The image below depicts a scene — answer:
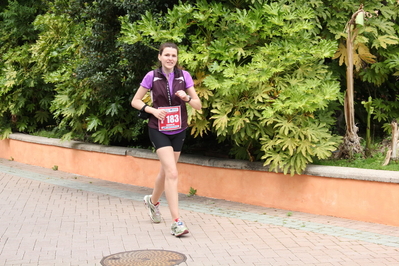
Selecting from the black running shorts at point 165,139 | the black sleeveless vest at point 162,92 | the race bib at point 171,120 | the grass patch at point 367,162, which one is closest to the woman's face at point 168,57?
the black sleeveless vest at point 162,92

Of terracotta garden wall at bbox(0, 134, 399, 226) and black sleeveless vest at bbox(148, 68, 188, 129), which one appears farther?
terracotta garden wall at bbox(0, 134, 399, 226)

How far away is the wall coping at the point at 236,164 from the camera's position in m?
6.60

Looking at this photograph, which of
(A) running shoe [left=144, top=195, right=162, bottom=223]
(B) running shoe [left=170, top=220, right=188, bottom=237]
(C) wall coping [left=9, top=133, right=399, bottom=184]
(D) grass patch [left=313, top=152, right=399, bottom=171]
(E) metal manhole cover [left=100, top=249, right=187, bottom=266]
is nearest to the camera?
(E) metal manhole cover [left=100, top=249, right=187, bottom=266]

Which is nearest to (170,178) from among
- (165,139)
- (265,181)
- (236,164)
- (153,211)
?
(165,139)

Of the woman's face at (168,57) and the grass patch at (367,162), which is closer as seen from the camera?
the woman's face at (168,57)

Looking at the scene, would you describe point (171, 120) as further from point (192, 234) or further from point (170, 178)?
point (192, 234)

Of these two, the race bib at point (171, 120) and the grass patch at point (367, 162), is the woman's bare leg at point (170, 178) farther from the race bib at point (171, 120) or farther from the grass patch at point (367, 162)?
the grass patch at point (367, 162)

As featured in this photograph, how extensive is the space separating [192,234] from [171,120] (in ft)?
4.07

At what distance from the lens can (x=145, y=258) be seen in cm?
541

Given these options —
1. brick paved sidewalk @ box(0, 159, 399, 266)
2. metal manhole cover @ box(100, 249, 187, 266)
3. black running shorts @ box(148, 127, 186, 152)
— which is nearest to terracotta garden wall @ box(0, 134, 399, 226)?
brick paved sidewalk @ box(0, 159, 399, 266)

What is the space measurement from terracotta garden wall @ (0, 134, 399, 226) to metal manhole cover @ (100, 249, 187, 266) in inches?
92.8

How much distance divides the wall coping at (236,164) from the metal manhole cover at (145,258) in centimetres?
240

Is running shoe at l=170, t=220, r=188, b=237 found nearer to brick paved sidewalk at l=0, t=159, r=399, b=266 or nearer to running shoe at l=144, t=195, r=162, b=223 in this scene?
brick paved sidewalk at l=0, t=159, r=399, b=266

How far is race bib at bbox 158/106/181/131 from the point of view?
6.21m
